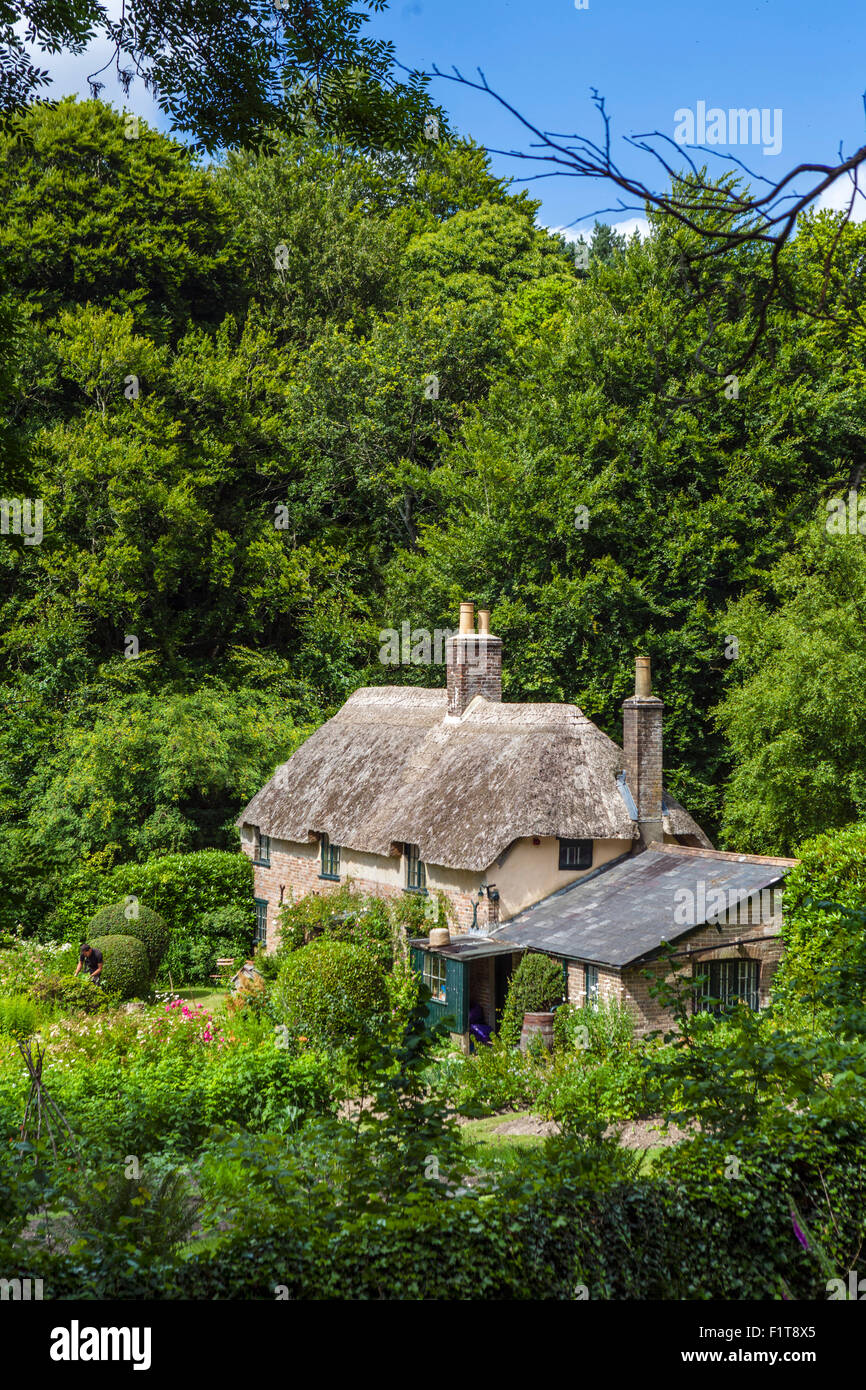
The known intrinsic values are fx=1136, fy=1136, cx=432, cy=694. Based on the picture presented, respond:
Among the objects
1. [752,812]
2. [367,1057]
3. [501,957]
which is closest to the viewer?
[367,1057]

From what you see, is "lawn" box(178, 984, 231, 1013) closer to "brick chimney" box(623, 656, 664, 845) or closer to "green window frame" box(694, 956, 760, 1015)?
"brick chimney" box(623, 656, 664, 845)

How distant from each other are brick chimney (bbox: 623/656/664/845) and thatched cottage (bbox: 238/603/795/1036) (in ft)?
0.09

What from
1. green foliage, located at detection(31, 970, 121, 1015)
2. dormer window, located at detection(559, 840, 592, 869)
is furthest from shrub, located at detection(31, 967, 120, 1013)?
dormer window, located at detection(559, 840, 592, 869)

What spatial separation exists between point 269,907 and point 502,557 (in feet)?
33.9

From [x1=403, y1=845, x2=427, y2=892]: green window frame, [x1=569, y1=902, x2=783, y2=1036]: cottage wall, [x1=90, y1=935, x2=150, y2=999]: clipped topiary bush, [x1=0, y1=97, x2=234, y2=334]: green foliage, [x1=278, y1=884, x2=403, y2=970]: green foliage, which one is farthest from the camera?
[x1=0, y1=97, x2=234, y2=334]: green foliage

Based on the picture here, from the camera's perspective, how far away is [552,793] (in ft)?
65.7

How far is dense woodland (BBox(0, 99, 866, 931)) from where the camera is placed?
2572 cm

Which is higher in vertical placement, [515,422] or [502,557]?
[515,422]

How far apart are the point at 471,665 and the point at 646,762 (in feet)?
15.6

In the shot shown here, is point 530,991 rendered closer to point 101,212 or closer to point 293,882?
point 293,882

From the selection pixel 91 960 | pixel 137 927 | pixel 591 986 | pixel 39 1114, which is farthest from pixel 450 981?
pixel 39 1114

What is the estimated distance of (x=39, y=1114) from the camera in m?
9.44
